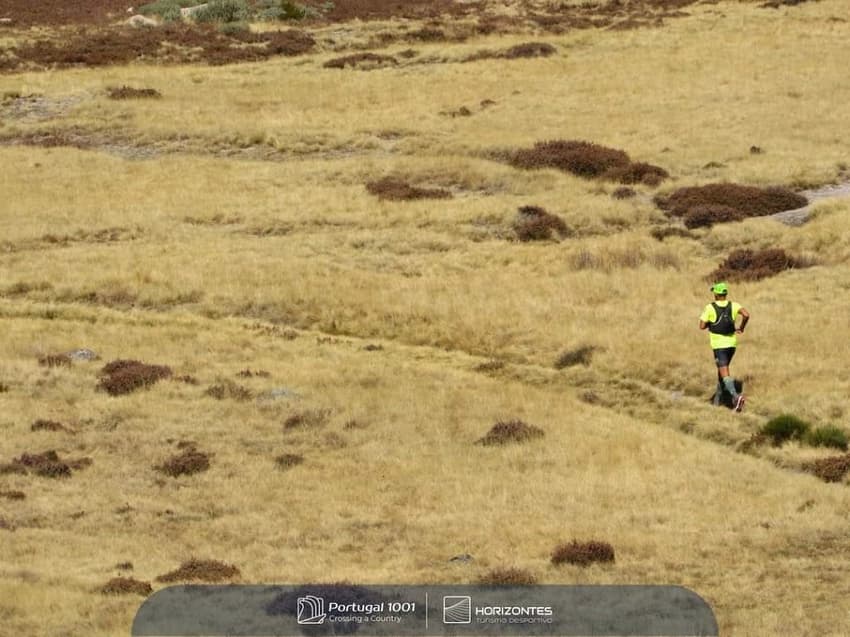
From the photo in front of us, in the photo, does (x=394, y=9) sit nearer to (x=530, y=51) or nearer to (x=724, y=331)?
(x=530, y=51)

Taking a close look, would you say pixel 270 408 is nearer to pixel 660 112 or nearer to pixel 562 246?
pixel 562 246

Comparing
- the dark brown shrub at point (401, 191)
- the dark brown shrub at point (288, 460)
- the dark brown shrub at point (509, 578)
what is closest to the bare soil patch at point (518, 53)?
the dark brown shrub at point (401, 191)

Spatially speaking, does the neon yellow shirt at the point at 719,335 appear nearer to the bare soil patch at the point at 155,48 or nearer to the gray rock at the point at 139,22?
the bare soil patch at the point at 155,48

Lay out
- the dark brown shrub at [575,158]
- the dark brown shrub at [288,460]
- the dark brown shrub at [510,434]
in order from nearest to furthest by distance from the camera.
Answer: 1. the dark brown shrub at [288,460]
2. the dark brown shrub at [510,434]
3. the dark brown shrub at [575,158]

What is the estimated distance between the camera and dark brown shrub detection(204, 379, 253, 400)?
3100cm

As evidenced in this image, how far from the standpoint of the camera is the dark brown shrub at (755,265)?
3856cm

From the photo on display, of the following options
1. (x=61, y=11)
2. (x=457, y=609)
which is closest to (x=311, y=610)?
(x=457, y=609)

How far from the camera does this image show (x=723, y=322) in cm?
2911

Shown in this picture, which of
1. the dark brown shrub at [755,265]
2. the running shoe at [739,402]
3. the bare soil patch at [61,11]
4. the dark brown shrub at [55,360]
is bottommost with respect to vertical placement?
the bare soil patch at [61,11]

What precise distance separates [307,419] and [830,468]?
10.8 m

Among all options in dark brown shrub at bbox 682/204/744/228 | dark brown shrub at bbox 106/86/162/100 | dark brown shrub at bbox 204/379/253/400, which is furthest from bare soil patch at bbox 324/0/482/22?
dark brown shrub at bbox 204/379/253/400

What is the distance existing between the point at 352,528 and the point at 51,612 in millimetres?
6135

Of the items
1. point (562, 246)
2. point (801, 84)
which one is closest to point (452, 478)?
point (562, 246)

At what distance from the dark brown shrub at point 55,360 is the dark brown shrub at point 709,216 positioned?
67.1ft
